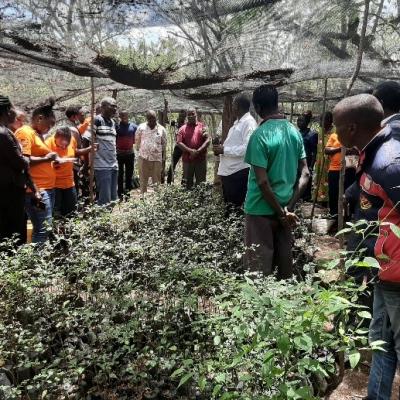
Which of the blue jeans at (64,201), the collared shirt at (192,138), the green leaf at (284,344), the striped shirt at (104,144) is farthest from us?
the collared shirt at (192,138)

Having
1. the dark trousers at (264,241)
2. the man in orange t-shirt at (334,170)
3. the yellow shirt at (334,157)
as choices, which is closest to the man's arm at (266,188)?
the dark trousers at (264,241)

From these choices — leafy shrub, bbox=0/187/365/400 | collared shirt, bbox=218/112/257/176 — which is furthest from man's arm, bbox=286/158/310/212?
collared shirt, bbox=218/112/257/176

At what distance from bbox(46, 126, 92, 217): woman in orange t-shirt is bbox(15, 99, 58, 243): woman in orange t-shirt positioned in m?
0.31

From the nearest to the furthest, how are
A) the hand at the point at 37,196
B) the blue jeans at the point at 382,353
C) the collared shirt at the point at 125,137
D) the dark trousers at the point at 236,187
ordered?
1. the blue jeans at the point at 382,353
2. the hand at the point at 37,196
3. the dark trousers at the point at 236,187
4. the collared shirt at the point at 125,137

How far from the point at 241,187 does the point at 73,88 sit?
2.79m

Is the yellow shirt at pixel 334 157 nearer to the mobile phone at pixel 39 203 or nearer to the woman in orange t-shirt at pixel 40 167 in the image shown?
the woman in orange t-shirt at pixel 40 167

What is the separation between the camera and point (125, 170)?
8547 millimetres

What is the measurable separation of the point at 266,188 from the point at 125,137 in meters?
5.35

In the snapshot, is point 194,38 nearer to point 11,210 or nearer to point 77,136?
point 11,210

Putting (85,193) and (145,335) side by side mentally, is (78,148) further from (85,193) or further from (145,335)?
(145,335)

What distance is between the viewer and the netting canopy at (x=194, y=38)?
10.6ft

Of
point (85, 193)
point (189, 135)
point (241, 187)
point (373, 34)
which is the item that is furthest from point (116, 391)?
point (189, 135)

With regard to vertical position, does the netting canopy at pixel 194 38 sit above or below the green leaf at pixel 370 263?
above

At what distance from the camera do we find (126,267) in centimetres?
310
